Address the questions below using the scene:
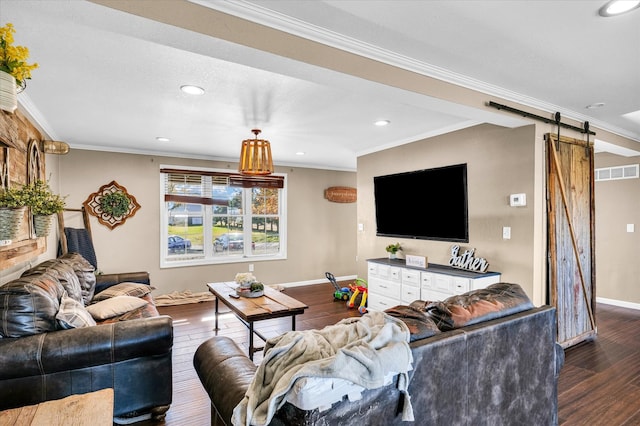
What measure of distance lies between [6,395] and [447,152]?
168 inches

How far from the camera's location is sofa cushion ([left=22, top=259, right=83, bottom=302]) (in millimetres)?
2582

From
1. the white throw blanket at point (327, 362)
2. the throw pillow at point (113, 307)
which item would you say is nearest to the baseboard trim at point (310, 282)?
the throw pillow at point (113, 307)

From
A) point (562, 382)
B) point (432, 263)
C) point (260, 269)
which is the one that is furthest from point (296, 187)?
point (562, 382)

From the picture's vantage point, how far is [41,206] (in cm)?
242

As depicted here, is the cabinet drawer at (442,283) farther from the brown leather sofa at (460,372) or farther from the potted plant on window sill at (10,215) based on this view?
the potted plant on window sill at (10,215)

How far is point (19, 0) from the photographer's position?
1.37m

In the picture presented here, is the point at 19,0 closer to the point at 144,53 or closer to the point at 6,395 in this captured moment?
the point at 144,53

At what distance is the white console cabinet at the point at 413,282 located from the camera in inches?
138

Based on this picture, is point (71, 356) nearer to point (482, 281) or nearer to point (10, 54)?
point (10, 54)

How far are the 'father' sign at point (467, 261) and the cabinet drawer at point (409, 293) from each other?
516 millimetres

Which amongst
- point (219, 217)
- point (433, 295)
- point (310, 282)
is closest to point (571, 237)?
point (433, 295)

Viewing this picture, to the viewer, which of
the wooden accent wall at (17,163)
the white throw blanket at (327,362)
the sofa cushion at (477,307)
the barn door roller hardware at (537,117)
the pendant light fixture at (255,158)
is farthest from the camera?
the pendant light fixture at (255,158)

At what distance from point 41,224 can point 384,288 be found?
3.59 m

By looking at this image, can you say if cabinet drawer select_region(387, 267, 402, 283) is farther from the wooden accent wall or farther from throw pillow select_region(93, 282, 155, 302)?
the wooden accent wall
